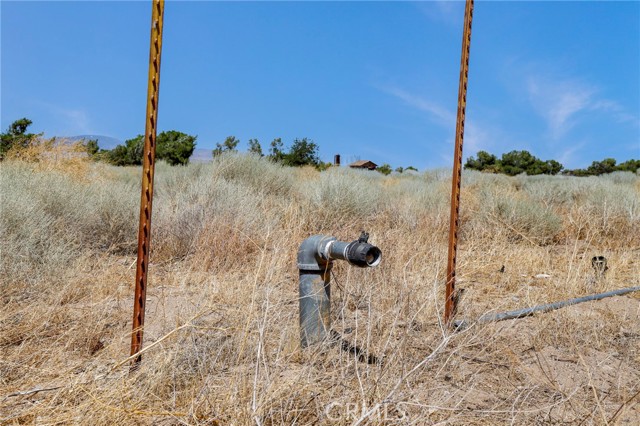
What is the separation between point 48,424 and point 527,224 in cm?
776

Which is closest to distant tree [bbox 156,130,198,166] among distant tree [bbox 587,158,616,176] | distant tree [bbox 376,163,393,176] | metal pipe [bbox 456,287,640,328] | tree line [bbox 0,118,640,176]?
tree line [bbox 0,118,640,176]

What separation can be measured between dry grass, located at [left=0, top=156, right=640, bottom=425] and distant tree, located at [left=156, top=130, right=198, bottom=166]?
19945mm

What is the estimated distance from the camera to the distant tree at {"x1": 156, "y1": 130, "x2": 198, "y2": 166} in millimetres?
28609

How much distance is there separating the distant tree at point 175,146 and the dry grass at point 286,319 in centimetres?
1995

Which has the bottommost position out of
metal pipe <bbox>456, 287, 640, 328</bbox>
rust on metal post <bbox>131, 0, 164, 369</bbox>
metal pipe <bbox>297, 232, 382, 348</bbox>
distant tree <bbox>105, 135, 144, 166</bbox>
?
metal pipe <bbox>456, 287, 640, 328</bbox>

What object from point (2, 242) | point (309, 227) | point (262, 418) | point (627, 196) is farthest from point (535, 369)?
point (627, 196)

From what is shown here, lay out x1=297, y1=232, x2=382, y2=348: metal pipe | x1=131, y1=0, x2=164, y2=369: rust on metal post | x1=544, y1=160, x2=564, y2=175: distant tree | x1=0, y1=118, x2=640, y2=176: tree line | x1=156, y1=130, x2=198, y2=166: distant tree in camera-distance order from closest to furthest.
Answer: x1=131, y1=0, x2=164, y2=369: rust on metal post → x1=297, y1=232, x2=382, y2=348: metal pipe → x1=0, y1=118, x2=640, y2=176: tree line → x1=156, y1=130, x2=198, y2=166: distant tree → x1=544, y1=160, x2=564, y2=175: distant tree

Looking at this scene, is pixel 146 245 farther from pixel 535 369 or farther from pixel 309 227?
pixel 309 227

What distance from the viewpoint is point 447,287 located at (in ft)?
11.1

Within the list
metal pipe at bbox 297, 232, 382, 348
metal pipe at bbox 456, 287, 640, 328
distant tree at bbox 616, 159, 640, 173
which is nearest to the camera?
metal pipe at bbox 297, 232, 382, 348

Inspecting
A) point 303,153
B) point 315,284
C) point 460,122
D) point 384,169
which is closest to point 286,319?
point 315,284

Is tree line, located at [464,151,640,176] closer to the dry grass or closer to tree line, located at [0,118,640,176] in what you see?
tree line, located at [0,118,640,176]

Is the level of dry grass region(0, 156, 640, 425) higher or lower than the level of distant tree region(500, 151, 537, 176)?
lower

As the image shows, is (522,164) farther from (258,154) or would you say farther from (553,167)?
(258,154)
